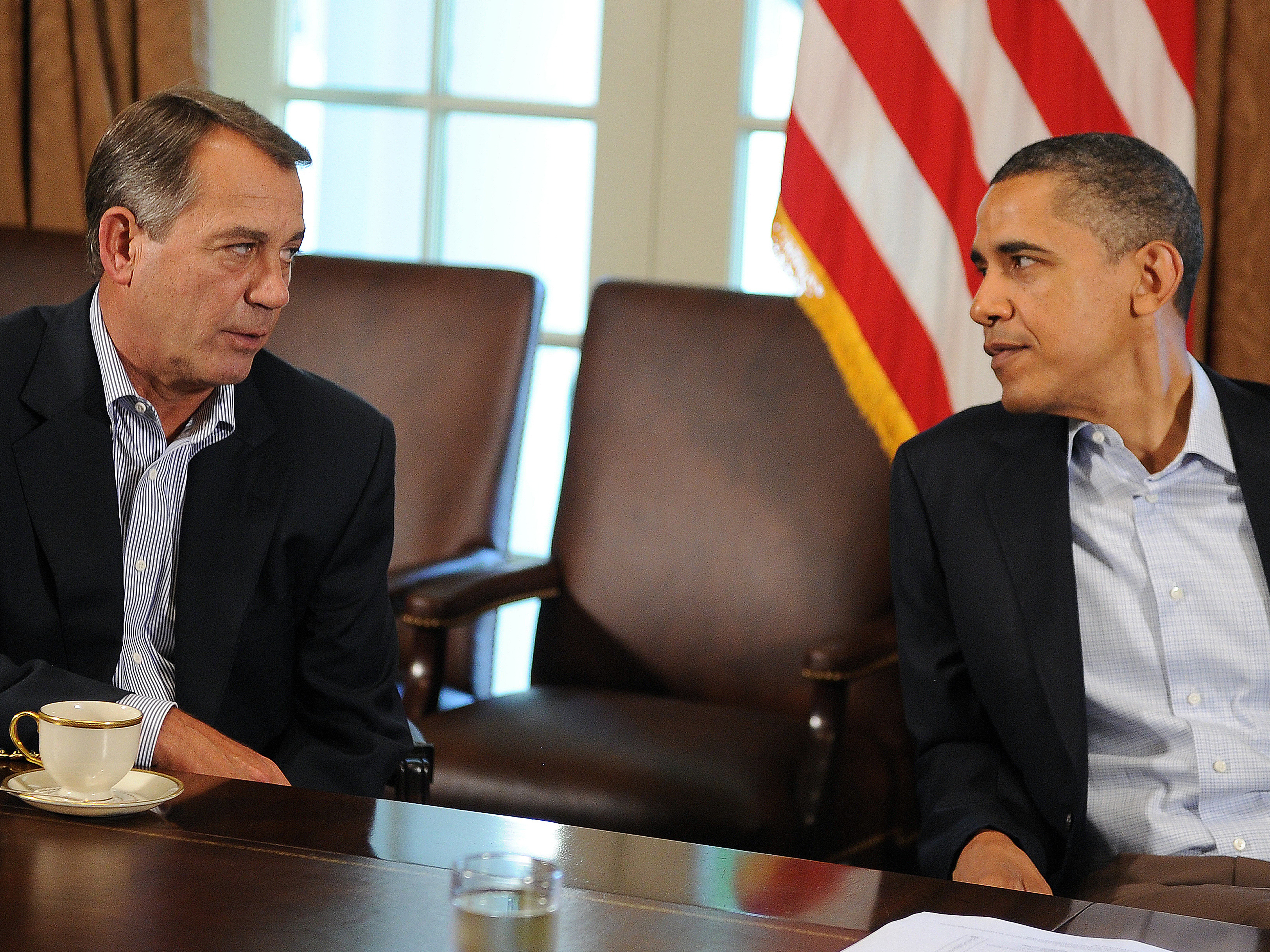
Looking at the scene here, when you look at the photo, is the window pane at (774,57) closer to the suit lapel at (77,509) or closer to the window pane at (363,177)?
the window pane at (363,177)

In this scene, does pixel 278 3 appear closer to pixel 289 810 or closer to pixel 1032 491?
pixel 1032 491

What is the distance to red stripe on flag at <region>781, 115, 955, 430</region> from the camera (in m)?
2.35

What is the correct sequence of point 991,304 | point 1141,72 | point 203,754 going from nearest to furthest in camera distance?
point 203,754 < point 991,304 < point 1141,72

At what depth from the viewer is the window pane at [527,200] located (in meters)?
3.01

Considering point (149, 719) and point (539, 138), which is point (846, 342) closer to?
point (539, 138)

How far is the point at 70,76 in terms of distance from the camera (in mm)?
2820

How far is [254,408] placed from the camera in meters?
1.72

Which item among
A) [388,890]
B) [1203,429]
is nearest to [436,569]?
[1203,429]

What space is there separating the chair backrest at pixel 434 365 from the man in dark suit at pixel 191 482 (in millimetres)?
664

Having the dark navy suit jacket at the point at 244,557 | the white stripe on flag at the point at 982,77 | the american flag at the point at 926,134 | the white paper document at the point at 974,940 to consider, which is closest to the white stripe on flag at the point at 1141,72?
the american flag at the point at 926,134

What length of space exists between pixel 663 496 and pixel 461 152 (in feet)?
3.43

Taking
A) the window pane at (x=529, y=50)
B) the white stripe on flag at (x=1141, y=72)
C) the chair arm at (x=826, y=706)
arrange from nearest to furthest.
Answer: the chair arm at (x=826, y=706), the white stripe on flag at (x=1141, y=72), the window pane at (x=529, y=50)

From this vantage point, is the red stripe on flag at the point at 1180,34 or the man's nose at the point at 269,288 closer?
the man's nose at the point at 269,288

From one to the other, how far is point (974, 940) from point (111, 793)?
2.22 feet
